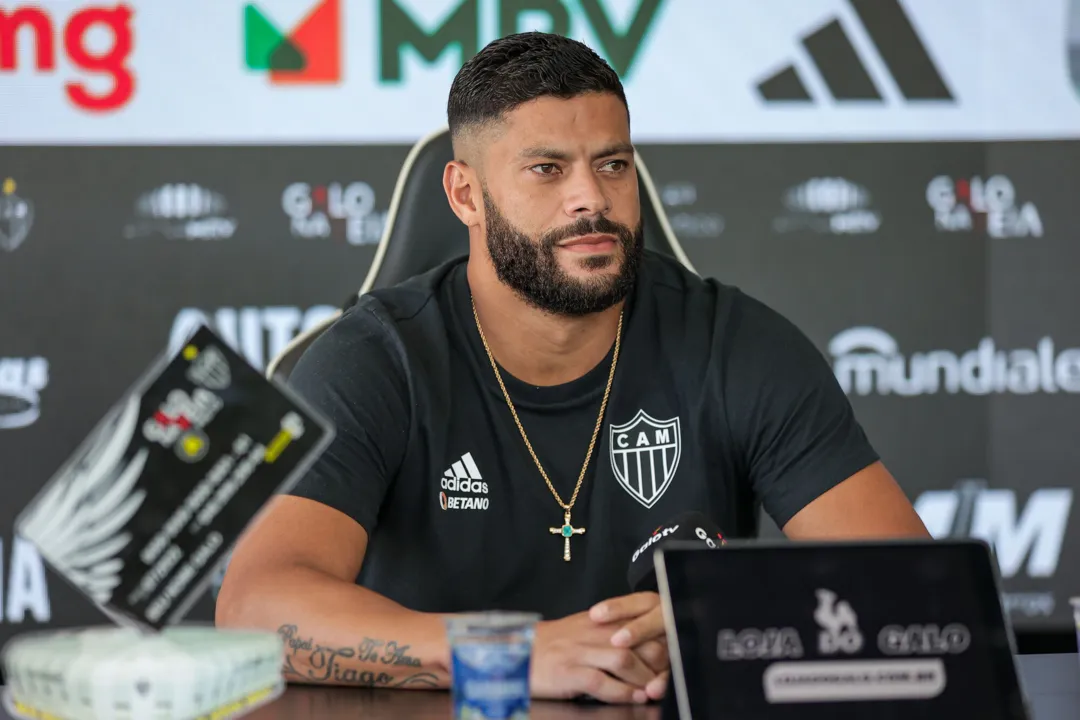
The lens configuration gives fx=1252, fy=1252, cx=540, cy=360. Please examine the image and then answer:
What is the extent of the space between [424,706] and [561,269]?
2.41ft

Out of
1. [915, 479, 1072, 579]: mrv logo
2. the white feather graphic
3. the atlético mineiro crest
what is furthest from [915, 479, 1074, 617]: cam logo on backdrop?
the white feather graphic

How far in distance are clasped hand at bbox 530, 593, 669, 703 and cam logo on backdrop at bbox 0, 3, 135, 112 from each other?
2233mm

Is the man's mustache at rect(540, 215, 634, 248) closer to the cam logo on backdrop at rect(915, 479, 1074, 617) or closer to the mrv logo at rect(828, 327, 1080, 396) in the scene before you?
the mrv logo at rect(828, 327, 1080, 396)

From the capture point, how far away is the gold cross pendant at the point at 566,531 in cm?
155

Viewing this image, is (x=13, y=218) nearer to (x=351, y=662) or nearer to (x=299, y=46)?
(x=299, y=46)

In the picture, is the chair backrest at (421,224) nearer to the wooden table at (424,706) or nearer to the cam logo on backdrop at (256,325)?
the wooden table at (424,706)

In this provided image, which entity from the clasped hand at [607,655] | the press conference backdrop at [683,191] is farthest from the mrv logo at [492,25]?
the clasped hand at [607,655]

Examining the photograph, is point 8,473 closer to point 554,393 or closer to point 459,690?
point 554,393

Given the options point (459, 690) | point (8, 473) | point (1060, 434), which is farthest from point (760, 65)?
point (459, 690)

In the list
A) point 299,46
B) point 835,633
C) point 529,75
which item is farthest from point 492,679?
point 299,46

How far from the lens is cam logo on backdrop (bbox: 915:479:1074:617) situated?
9.88ft

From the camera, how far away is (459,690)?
0.80 m

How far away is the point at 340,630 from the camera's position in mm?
1152

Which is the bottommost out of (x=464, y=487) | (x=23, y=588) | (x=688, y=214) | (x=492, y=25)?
(x=23, y=588)
